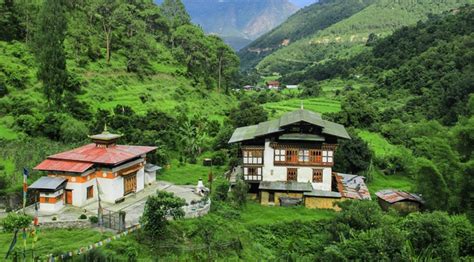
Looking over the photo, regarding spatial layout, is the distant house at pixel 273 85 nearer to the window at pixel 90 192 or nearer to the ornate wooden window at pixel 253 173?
the ornate wooden window at pixel 253 173

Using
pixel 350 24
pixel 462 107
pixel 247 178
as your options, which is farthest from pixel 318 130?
pixel 350 24

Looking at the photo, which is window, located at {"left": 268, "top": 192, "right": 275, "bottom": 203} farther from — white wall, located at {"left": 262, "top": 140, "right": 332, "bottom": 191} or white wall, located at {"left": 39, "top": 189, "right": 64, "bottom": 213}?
white wall, located at {"left": 39, "top": 189, "right": 64, "bottom": 213}

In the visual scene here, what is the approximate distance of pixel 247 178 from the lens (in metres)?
31.1

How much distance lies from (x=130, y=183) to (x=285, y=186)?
952 cm

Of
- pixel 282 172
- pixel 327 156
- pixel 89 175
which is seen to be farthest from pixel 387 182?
pixel 89 175

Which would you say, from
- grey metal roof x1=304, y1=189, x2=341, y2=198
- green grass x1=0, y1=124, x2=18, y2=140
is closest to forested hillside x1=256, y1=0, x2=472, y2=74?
grey metal roof x1=304, y1=189, x2=341, y2=198

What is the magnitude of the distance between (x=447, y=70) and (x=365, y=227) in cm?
5641

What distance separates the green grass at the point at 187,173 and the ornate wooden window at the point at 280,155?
199 inches

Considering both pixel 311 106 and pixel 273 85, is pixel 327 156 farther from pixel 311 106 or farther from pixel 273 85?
pixel 273 85

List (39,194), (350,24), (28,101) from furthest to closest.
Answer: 1. (350,24)
2. (28,101)
3. (39,194)

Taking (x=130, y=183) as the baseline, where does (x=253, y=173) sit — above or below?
above

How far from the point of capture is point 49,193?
76.4 ft

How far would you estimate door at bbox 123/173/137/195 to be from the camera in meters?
26.7

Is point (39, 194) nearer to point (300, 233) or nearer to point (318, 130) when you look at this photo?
point (300, 233)
